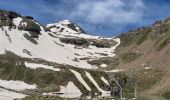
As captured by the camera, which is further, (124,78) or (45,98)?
(124,78)

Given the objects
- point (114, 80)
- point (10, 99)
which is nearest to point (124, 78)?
point (114, 80)

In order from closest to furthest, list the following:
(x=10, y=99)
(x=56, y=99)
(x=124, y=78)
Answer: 1. (x=56, y=99)
2. (x=10, y=99)
3. (x=124, y=78)

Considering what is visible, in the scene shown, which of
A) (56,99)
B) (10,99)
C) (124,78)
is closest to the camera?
(56,99)

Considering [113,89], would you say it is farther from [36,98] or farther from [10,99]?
[36,98]

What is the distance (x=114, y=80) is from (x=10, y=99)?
5253cm

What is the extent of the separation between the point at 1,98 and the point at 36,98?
36565 mm

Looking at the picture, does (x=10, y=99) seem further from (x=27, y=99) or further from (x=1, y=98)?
(x=27, y=99)

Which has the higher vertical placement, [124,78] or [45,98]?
[124,78]

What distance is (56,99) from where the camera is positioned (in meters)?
138

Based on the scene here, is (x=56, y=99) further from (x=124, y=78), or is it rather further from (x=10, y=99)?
(x=124, y=78)

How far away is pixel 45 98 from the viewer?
140 metres

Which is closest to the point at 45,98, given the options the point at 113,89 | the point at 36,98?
the point at 36,98

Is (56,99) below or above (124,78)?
below

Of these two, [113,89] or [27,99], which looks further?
[113,89]
